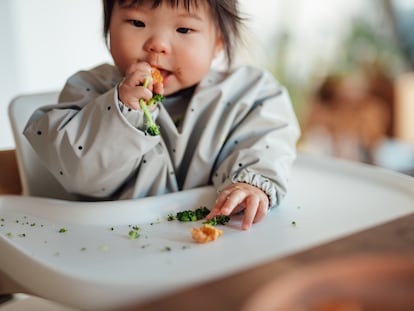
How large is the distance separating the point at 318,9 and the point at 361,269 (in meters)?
3.07

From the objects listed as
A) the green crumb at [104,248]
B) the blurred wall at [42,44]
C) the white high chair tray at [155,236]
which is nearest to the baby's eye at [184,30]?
the white high chair tray at [155,236]

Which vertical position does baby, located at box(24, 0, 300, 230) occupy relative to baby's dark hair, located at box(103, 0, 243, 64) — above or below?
below

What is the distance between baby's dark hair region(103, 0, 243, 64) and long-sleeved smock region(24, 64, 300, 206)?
54 millimetres

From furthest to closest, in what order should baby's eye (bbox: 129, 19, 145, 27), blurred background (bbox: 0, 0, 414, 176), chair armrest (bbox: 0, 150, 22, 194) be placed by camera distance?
blurred background (bbox: 0, 0, 414, 176)
chair armrest (bbox: 0, 150, 22, 194)
baby's eye (bbox: 129, 19, 145, 27)

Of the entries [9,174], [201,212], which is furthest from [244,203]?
[9,174]

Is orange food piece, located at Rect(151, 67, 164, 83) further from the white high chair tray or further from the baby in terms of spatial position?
the white high chair tray

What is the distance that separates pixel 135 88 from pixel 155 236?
0.21 m

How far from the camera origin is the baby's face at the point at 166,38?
86 cm

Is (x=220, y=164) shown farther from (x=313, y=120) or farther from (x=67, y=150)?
(x=313, y=120)

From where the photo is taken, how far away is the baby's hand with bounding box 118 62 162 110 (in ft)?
2.63

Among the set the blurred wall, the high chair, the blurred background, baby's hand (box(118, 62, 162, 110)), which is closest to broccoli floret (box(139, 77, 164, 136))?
baby's hand (box(118, 62, 162, 110))

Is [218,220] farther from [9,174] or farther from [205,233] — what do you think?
[9,174]

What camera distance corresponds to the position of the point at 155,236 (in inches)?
27.8

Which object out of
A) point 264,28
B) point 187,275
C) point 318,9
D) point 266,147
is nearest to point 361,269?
point 187,275
